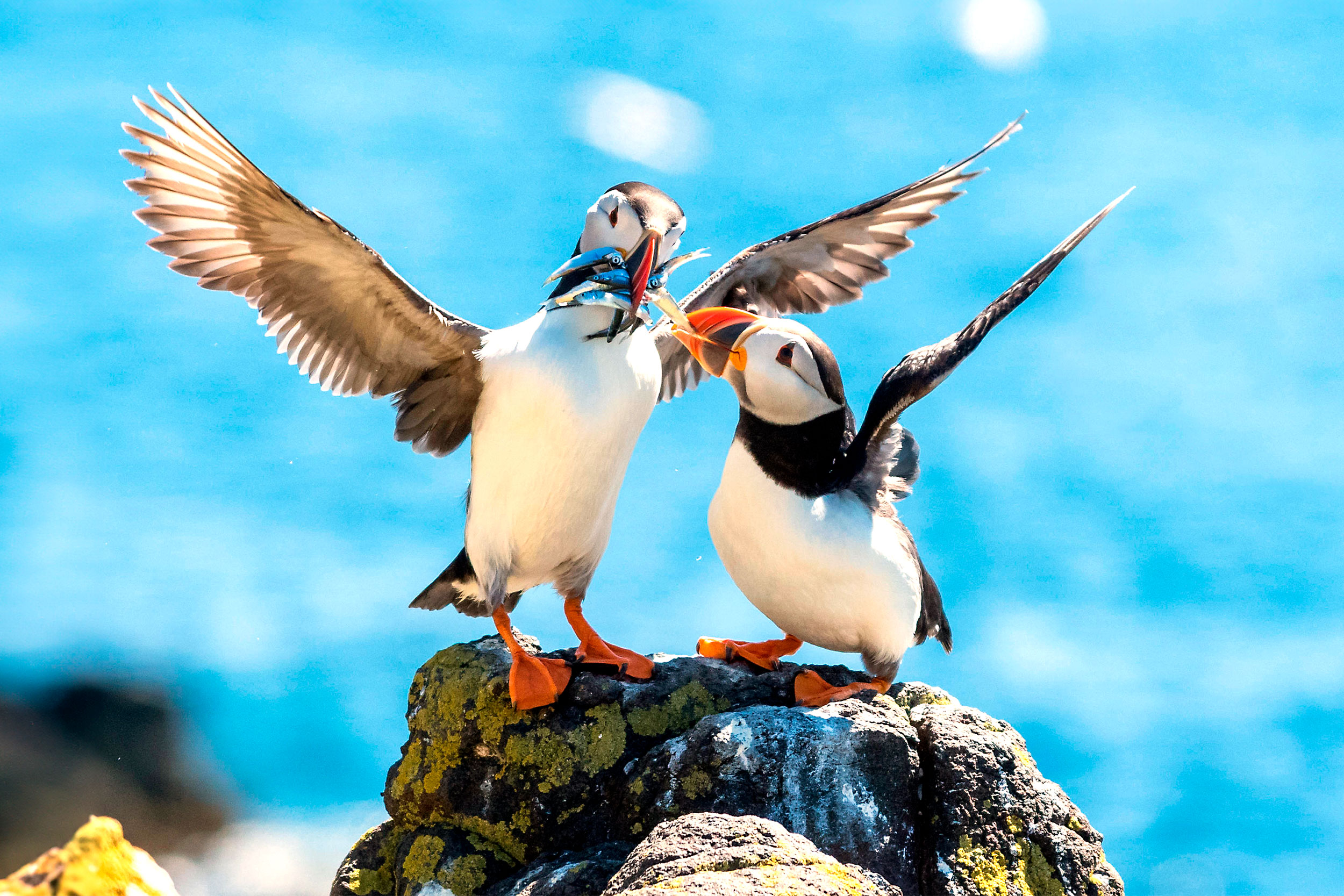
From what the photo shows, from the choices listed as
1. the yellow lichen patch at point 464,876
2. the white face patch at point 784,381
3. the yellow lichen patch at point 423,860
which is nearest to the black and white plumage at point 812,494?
the white face patch at point 784,381

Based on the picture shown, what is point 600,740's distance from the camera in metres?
5.34

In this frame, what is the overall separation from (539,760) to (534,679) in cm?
36

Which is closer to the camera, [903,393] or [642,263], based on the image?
[903,393]

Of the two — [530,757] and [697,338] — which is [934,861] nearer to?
[530,757]

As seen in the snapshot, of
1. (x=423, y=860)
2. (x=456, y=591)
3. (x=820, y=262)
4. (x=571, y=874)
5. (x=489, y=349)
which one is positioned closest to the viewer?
(x=571, y=874)

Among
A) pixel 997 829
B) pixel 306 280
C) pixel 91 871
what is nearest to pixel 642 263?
pixel 306 280

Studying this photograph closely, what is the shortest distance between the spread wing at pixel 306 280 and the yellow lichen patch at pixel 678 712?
195cm

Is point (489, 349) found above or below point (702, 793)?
above

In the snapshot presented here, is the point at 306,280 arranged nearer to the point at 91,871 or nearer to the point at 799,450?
the point at 799,450

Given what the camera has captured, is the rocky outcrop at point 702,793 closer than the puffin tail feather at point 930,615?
Yes

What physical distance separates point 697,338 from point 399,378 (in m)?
1.77

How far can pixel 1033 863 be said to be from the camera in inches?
181

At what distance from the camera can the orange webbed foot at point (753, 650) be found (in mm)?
5840

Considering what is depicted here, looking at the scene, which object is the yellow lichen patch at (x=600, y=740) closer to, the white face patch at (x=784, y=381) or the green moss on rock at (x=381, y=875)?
the green moss on rock at (x=381, y=875)
